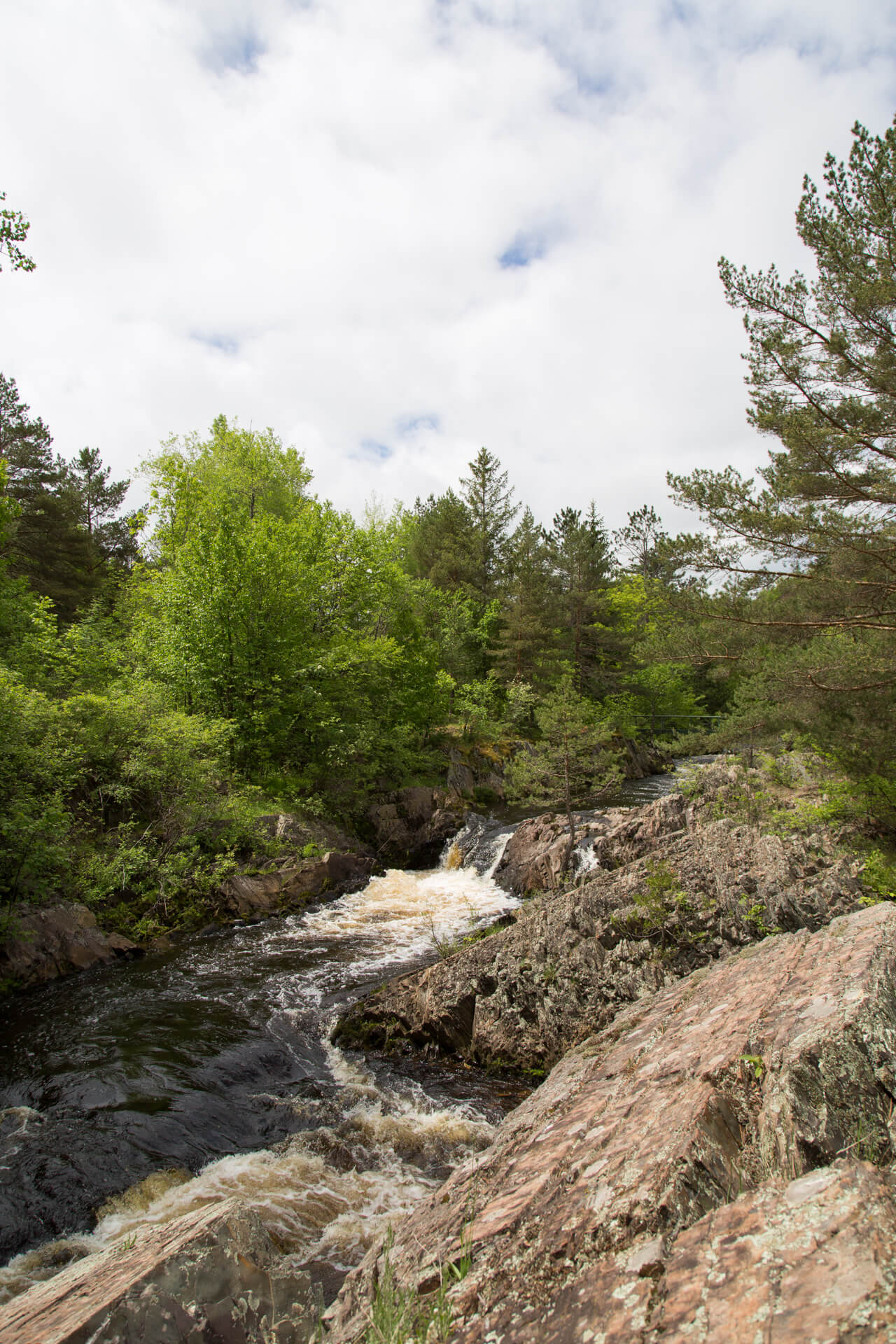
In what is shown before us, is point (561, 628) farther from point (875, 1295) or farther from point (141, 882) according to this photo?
point (875, 1295)

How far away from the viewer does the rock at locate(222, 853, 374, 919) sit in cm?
1280

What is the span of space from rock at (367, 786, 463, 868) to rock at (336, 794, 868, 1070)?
1067cm

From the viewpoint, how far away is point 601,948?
6773 millimetres

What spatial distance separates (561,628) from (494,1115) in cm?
2971

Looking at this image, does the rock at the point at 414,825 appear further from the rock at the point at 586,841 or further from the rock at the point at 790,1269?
the rock at the point at 790,1269

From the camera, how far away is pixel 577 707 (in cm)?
1595

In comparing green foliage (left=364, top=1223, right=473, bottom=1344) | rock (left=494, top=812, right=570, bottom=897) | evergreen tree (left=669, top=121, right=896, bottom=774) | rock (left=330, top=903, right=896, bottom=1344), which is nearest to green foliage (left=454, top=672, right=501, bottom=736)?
rock (left=494, top=812, right=570, bottom=897)

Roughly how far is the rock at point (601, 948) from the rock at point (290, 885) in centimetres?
571

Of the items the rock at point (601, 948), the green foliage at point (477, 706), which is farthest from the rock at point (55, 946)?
the green foliage at point (477, 706)

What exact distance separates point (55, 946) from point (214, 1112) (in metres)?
5.23

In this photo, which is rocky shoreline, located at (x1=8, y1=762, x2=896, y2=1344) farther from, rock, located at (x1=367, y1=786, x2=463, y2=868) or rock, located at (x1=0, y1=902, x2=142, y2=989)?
rock, located at (x1=367, y1=786, x2=463, y2=868)

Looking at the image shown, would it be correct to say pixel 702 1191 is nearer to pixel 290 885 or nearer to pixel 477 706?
pixel 290 885

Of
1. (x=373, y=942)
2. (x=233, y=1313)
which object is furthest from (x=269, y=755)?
(x=233, y=1313)

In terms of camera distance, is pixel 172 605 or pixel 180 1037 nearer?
pixel 180 1037
